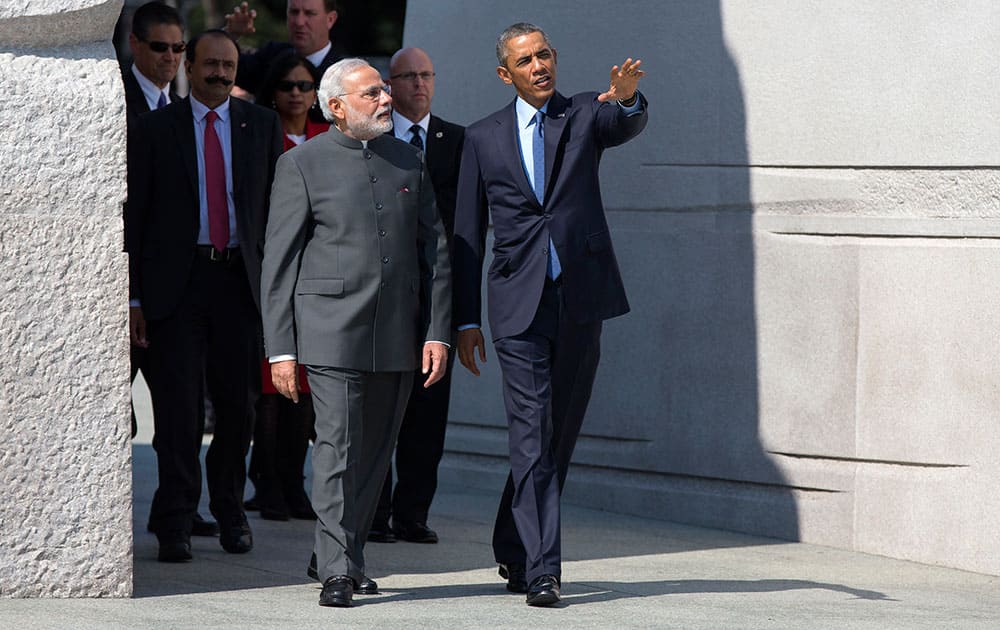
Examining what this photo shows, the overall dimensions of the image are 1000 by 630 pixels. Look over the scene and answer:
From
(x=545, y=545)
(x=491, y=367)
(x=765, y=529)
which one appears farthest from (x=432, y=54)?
(x=545, y=545)

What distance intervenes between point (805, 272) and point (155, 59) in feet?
9.63

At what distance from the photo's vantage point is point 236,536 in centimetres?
719

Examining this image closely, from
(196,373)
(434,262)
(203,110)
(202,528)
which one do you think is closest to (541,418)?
(434,262)

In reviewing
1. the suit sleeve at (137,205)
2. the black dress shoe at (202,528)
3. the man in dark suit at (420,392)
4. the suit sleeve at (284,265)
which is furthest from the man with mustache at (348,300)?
the black dress shoe at (202,528)

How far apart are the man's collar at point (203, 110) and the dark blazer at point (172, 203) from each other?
0.04m

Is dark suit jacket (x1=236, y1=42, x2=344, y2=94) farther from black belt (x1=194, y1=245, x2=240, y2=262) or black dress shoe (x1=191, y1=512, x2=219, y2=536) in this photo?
black dress shoe (x1=191, y1=512, x2=219, y2=536)

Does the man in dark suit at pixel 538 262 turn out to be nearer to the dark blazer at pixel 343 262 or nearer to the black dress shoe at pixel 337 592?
the dark blazer at pixel 343 262

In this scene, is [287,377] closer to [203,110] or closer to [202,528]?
[203,110]

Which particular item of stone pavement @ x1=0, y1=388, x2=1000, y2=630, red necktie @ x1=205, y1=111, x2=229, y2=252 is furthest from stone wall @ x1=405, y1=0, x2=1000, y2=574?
red necktie @ x1=205, y1=111, x2=229, y2=252

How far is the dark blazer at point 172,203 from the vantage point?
691cm

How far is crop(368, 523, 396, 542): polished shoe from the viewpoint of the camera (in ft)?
24.9

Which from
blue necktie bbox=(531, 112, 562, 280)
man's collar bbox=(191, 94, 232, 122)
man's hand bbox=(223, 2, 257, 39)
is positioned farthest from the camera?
man's hand bbox=(223, 2, 257, 39)

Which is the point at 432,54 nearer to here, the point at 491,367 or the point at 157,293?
the point at 491,367

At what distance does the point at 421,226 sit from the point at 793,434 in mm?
2396
